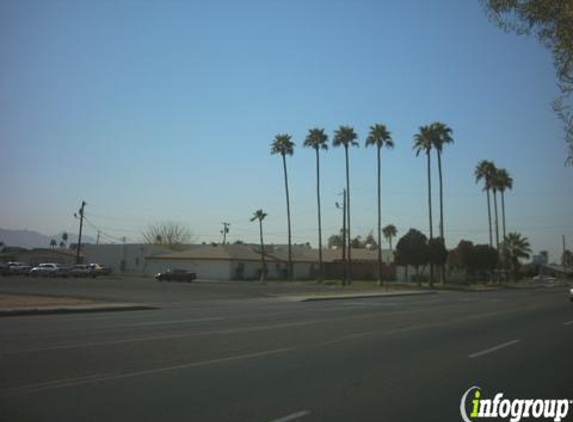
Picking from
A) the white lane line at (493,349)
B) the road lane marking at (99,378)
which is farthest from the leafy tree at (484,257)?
the road lane marking at (99,378)

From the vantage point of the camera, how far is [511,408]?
8750 millimetres

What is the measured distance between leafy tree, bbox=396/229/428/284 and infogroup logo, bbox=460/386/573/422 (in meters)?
62.2

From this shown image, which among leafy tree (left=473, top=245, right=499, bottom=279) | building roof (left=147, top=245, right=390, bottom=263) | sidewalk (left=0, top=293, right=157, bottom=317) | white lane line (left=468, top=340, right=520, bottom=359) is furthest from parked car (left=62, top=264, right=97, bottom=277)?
white lane line (left=468, top=340, right=520, bottom=359)

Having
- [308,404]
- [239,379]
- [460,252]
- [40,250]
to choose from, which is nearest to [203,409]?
[308,404]

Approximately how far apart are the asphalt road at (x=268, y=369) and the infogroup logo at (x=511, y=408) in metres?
0.17

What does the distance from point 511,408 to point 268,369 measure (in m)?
4.26

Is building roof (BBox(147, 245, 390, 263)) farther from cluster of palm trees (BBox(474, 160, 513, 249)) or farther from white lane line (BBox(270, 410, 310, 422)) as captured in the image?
white lane line (BBox(270, 410, 310, 422))

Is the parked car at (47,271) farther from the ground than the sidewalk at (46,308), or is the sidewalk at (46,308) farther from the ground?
the parked car at (47,271)

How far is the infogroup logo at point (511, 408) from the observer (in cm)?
836

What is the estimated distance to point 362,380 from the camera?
1040 cm

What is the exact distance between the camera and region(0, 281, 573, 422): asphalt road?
8.26 m

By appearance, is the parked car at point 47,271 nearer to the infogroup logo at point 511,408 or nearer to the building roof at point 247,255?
the building roof at point 247,255

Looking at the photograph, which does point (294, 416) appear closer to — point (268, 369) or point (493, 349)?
point (268, 369)

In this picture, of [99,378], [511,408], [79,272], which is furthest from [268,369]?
[79,272]
